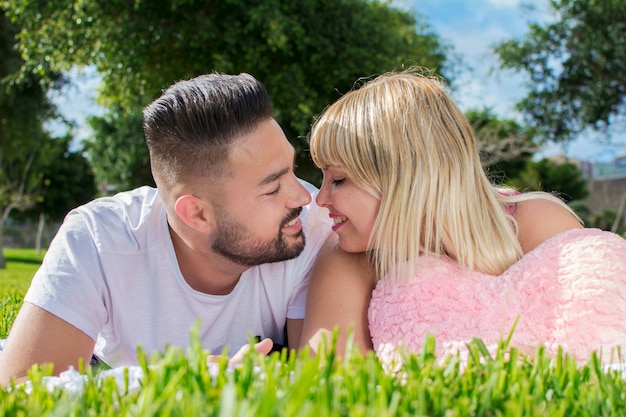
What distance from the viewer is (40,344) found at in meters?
2.53

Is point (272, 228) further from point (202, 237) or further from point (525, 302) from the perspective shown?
point (525, 302)

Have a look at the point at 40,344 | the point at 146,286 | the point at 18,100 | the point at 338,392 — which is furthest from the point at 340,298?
the point at 18,100

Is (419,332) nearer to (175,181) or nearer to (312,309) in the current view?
(312,309)

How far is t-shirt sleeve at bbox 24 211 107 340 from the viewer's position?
2.66 m

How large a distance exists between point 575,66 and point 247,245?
18179mm

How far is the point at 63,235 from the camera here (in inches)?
115

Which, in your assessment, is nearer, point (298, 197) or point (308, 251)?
point (298, 197)

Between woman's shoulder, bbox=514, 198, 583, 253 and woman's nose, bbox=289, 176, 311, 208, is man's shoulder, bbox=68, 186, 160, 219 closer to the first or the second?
woman's nose, bbox=289, 176, 311, 208

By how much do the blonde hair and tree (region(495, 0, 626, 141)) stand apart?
654 inches

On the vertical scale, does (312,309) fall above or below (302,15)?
below

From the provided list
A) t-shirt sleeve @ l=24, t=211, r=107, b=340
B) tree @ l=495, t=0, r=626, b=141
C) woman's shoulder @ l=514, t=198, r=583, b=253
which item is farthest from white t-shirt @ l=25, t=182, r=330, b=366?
tree @ l=495, t=0, r=626, b=141

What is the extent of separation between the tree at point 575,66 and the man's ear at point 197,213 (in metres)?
17.1

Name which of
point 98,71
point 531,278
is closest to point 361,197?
point 531,278

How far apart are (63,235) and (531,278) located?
6.71 feet
